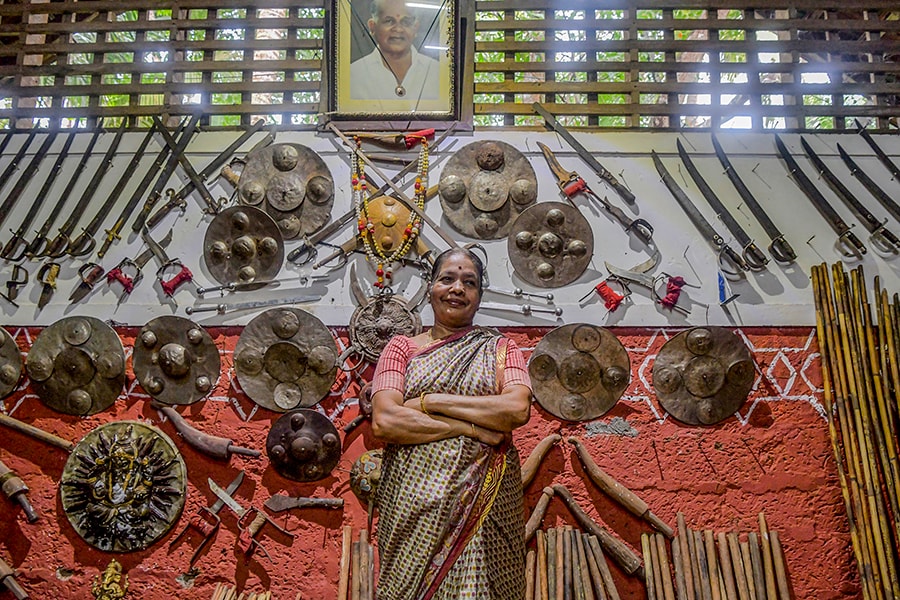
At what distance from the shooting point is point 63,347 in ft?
12.5

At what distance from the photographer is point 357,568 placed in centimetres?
342

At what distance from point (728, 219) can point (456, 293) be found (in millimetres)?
2115

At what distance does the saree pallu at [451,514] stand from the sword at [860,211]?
9.00 feet

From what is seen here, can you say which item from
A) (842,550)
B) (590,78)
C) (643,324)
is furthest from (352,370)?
(842,550)

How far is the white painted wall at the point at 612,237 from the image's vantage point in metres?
3.80

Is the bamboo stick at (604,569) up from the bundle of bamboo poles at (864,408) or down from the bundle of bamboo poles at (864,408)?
down

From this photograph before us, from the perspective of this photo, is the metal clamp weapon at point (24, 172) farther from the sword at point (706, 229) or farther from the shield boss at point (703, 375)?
the shield boss at point (703, 375)

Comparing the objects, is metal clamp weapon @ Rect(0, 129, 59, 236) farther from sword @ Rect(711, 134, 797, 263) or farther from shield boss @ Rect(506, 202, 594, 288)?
sword @ Rect(711, 134, 797, 263)

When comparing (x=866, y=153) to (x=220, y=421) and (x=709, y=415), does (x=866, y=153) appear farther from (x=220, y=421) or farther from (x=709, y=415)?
(x=220, y=421)

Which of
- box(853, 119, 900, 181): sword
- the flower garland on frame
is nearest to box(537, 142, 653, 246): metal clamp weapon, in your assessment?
the flower garland on frame

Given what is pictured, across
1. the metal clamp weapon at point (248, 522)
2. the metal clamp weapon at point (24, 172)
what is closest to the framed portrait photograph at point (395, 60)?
the metal clamp weapon at point (24, 172)

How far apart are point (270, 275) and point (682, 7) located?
298cm

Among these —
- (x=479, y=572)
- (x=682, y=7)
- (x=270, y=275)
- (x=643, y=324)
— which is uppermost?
(x=682, y=7)

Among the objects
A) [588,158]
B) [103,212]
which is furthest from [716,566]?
[103,212]
